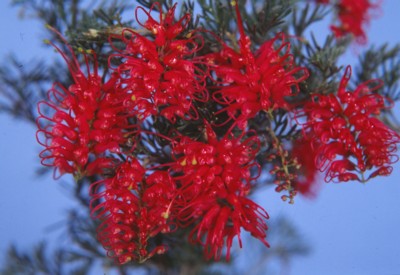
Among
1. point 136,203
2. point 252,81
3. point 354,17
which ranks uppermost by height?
point 354,17

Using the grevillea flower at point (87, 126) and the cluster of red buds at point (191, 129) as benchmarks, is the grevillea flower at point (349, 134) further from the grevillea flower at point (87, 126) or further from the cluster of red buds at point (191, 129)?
the grevillea flower at point (87, 126)

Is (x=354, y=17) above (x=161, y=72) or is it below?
above

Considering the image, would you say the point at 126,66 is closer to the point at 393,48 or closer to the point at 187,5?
the point at 187,5

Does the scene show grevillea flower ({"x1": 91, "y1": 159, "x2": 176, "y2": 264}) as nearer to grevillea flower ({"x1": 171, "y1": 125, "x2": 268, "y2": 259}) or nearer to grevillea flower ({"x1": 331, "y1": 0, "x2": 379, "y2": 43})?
grevillea flower ({"x1": 171, "y1": 125, "x2": 268, "y2": 259})

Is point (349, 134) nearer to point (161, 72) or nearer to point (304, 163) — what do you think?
point (304, 163)

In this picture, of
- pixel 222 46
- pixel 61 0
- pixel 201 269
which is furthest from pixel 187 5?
pixel 201 269

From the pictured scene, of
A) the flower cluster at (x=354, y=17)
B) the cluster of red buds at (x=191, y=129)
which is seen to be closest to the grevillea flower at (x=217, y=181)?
the cluster of red buds at (x=191, y=129)

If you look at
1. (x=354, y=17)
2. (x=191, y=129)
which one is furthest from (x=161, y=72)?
(x=354, y=17)
